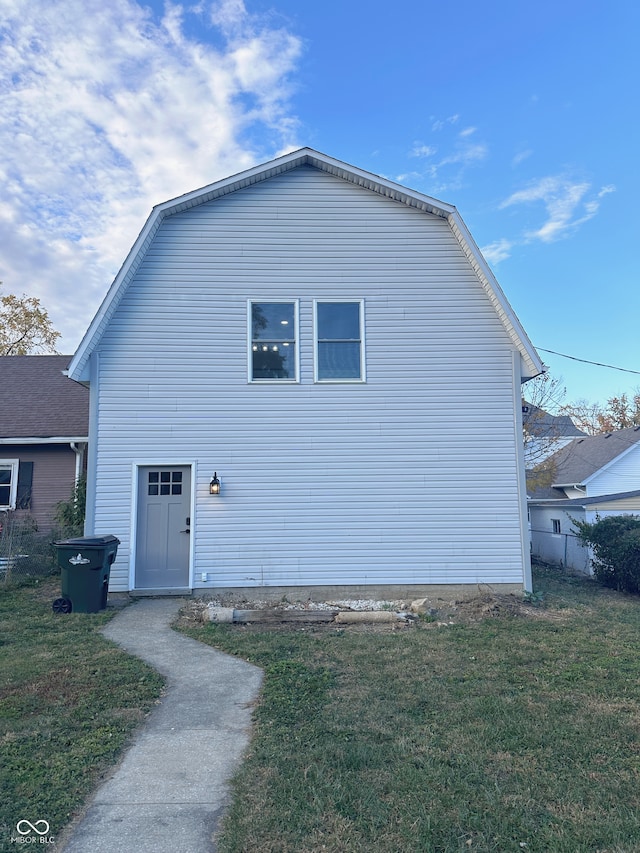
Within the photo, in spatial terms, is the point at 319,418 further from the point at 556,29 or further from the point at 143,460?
the point at 556,29

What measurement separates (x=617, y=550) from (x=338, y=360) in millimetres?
7498

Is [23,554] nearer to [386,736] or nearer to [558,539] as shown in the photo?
[386,736]

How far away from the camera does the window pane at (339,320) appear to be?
974 centimetres

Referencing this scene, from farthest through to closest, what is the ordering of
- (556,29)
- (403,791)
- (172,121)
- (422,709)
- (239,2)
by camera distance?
(172,121), (556,29), (239,2), (422,709), (403,791)

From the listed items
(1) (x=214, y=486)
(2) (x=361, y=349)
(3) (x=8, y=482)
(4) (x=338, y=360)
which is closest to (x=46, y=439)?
(3) (x=8, y=482)

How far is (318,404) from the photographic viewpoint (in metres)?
9.54

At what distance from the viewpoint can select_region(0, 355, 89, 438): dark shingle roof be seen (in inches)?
523

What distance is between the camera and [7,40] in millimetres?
9250

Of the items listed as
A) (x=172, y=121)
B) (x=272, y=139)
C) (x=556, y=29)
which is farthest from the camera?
(x=272, y=139)

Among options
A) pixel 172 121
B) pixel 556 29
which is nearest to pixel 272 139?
pixel 172 121

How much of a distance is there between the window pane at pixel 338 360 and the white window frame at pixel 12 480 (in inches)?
317

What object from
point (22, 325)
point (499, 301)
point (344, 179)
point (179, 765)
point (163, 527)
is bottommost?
point (179, 765)

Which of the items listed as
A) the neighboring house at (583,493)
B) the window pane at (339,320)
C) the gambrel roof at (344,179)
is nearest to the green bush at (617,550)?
the neighboring house at (583,493)

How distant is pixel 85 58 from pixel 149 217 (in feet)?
9.70
